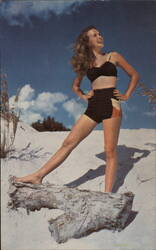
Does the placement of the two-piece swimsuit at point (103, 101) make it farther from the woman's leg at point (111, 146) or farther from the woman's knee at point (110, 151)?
the woman's knee at point (110, 151)

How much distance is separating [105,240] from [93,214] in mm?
209

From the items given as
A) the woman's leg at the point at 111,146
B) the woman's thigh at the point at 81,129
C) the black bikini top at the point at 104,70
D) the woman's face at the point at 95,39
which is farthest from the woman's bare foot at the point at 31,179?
the woman's face at the point at 95,39

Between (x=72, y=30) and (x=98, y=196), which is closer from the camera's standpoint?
(x=98, y=196)

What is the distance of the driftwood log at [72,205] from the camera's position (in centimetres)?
251

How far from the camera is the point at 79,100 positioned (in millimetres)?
2719

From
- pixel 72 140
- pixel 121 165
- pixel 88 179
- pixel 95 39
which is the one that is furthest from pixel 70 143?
pixel 95 39

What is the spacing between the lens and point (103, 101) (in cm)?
269

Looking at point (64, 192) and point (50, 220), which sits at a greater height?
point (64, 192)

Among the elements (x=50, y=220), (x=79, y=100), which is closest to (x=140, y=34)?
(x=79, y=100)

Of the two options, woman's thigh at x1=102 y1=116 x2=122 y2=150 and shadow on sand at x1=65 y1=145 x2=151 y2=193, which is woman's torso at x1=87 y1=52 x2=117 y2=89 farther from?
shadow on sand at x1=65 y1=145 x2=151 y2=193

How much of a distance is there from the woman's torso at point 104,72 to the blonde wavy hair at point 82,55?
2.3 inches

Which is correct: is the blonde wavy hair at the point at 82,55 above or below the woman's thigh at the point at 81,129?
above

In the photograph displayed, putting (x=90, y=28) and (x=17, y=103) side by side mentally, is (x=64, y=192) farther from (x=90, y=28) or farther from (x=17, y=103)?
(x=90, y=28)

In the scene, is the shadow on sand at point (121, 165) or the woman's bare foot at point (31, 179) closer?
the woman's bare foot at point (31, 179)
